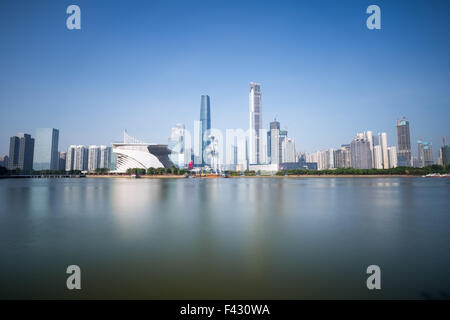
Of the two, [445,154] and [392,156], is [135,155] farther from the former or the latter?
[445,154]

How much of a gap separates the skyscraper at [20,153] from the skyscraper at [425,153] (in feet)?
655

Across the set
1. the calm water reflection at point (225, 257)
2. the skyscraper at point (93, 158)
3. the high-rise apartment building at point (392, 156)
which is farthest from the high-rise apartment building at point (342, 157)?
the calm water reflection at point (225, 257)

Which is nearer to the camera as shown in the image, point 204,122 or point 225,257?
point 225,257

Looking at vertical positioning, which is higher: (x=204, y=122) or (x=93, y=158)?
(x=204, y=122)

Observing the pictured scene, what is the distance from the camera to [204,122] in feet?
622

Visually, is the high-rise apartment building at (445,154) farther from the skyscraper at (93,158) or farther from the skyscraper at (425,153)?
the skyscraper at (93,158)

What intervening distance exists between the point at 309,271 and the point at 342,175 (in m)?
96.6

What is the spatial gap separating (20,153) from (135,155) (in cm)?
6029

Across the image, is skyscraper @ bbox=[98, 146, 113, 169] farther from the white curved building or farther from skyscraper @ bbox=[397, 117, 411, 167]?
skyscraper @ bbox=[397, 117, 411, 167]

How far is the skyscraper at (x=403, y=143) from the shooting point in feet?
470

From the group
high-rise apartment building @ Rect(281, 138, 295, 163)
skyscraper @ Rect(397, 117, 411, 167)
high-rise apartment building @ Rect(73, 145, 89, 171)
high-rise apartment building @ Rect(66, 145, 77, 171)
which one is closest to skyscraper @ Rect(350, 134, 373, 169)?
skyscraper @ Rect(397, 117, 411, 167)

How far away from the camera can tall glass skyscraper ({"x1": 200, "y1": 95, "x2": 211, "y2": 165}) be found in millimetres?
183150

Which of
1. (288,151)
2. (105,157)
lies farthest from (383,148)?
(105,157)

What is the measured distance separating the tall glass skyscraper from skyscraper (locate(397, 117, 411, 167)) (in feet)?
403
